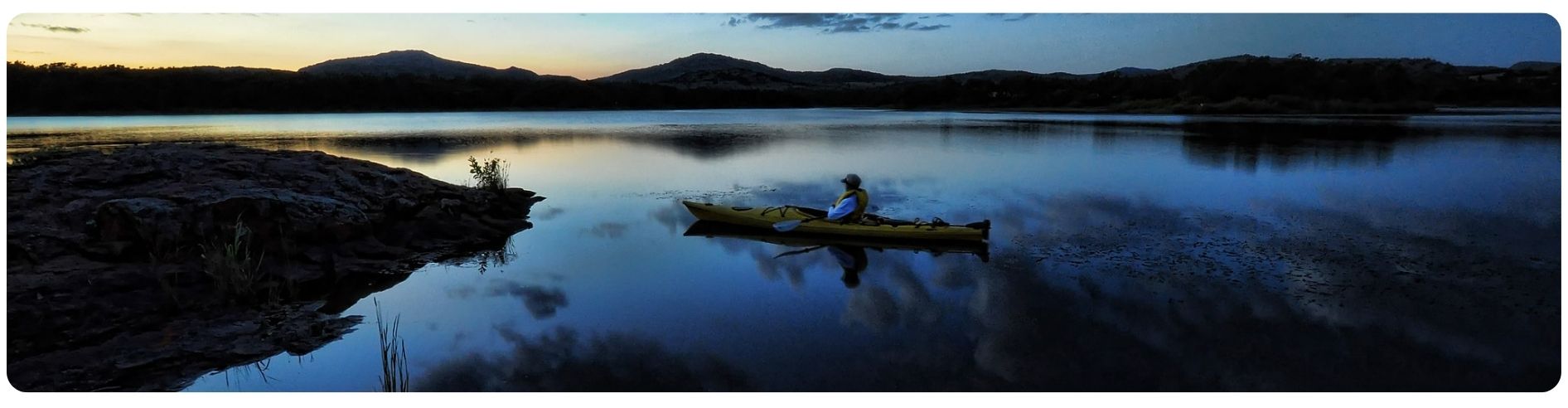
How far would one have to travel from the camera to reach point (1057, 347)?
4.97 m

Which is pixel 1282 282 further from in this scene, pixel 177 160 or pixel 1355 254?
pixel 177 160

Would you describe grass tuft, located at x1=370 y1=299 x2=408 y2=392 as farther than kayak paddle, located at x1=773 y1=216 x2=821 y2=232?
No

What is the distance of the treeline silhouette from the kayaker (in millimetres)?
5014

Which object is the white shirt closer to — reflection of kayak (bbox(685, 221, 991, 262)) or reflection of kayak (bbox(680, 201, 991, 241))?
reflection of kayak (bbox(680, 201, 991, 241))

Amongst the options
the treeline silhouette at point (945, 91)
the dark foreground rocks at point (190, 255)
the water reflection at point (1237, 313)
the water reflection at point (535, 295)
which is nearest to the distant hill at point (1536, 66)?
the treeline silhouette at point (945, 91)

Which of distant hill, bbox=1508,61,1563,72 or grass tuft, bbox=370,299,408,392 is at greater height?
distant hill, bbox=1508,61,1563,72

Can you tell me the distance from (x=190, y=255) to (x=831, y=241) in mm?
5615

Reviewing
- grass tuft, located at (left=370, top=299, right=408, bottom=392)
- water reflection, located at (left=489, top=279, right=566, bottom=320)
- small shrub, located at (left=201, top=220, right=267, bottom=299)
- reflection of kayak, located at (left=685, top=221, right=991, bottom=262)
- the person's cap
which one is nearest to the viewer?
grass tuft, located at (left=370, top=299, right=408, bottom=392)

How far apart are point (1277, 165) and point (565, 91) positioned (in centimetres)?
2334

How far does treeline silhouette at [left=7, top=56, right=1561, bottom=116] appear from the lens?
850 cm

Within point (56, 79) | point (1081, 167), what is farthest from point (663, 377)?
point (1081, 167)

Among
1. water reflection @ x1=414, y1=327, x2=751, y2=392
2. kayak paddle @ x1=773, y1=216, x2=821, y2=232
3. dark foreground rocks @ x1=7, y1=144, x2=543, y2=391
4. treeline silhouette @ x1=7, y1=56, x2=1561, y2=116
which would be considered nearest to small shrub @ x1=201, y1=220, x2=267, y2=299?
dark foreground rocks @ x1=7, y1=144, x2=543, y2=391

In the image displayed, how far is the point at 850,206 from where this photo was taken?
8.23 meters

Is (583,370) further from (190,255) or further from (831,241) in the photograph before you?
(831,241)
